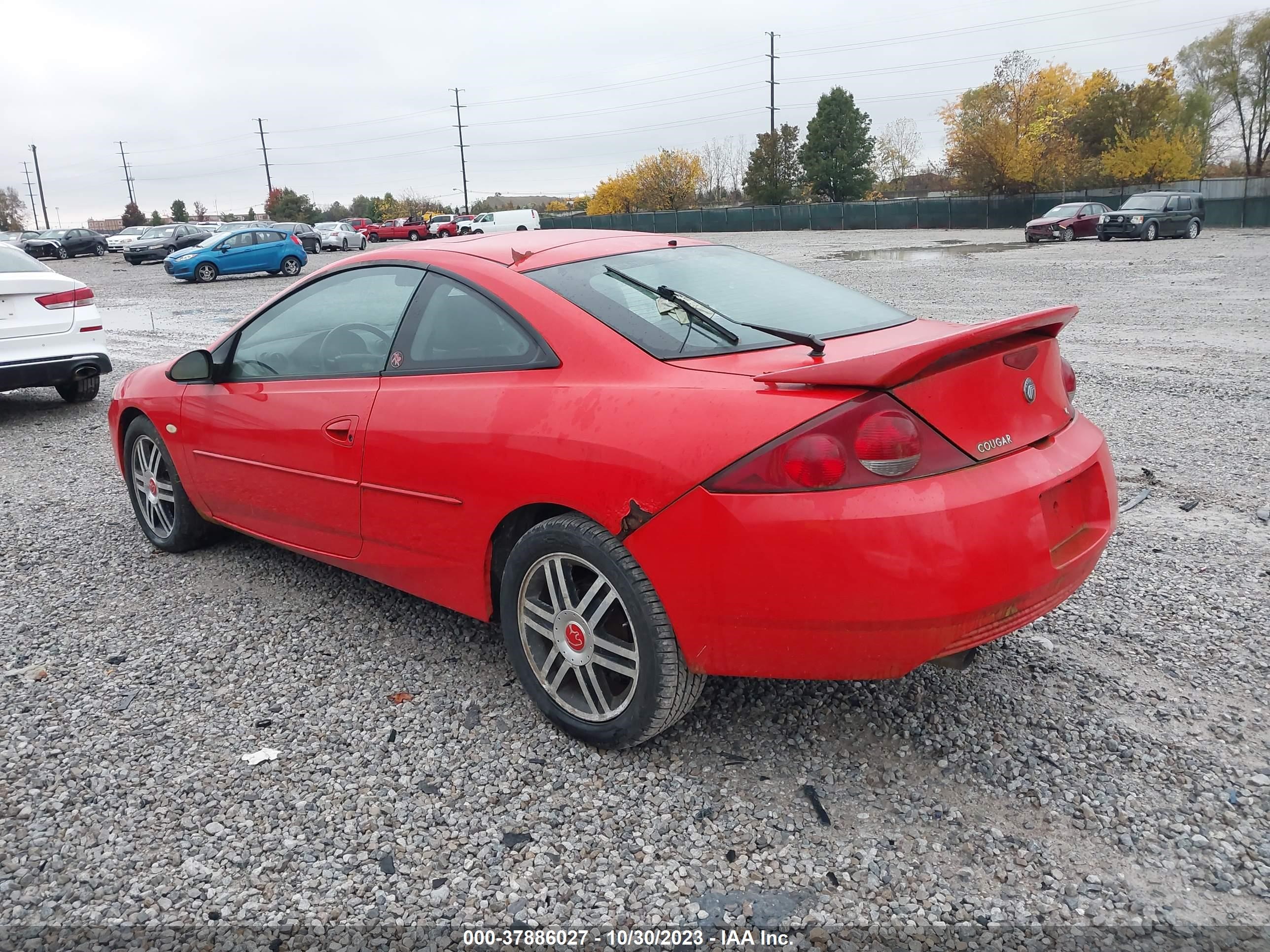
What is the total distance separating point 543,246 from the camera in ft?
11.4

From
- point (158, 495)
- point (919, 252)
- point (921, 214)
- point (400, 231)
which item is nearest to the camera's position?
point (158, 495)

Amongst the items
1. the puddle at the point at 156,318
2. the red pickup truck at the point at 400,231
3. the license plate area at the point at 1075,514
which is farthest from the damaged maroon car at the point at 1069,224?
the red pickup truck at the point at 400,231

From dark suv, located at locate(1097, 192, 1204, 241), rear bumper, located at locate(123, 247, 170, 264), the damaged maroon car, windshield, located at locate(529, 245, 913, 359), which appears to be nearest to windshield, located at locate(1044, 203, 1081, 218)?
the damaged maroon car

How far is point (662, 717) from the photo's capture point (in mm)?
2727

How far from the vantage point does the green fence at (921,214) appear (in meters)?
38.4

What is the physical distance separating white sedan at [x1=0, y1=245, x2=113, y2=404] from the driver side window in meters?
5.19

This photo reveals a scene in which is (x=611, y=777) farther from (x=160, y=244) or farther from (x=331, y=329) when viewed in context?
(x=160, y=244)

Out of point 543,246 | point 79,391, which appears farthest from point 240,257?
point 543,246

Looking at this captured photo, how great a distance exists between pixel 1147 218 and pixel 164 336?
27.0m

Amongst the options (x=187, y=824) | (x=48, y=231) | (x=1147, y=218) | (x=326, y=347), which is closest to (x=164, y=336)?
(x=326, y=347)

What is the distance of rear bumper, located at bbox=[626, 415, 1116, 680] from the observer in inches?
91.7

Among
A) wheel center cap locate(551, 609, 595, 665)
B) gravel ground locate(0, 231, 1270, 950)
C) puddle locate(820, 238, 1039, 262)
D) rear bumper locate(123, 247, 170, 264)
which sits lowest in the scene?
gravel ground locate(0, 231, 1270, 950)

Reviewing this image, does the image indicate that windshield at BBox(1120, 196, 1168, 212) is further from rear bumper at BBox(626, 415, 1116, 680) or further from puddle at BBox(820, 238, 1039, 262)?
rear bumper at BBox(626, 415, 1116, 680)

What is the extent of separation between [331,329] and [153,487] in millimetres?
1679
